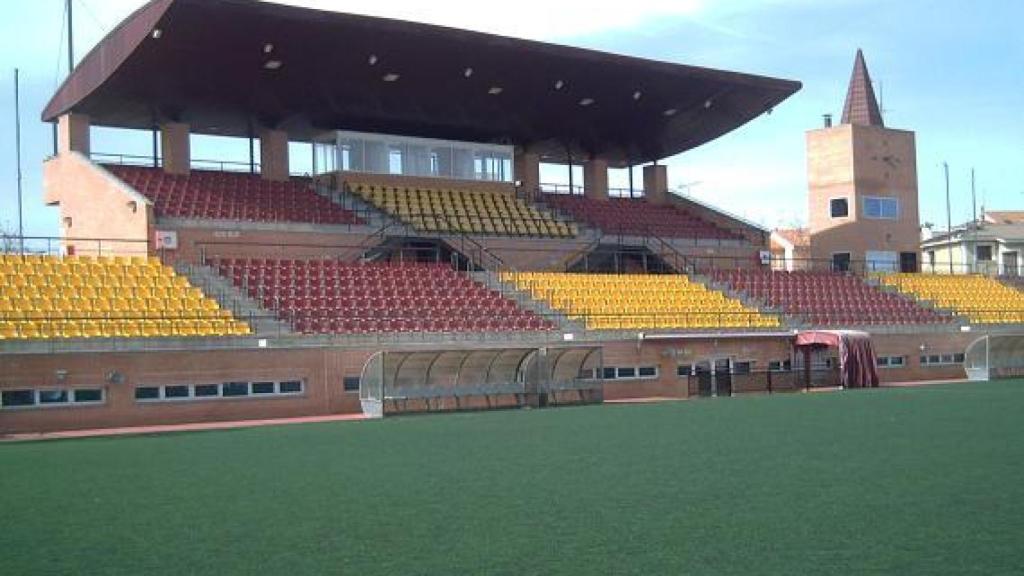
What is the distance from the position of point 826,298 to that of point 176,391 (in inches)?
1105

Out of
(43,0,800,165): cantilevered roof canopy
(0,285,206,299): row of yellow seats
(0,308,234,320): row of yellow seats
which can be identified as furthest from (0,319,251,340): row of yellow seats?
(43,0,800,165): cantilevered roof canopy

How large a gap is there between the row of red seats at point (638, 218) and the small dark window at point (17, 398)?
85.2ft

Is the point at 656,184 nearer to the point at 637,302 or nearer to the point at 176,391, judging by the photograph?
the point at 637,302

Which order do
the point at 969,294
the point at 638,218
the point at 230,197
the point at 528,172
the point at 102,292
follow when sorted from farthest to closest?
the point at 969,294 < the point at 638,218 < the point at 528,172 < the point at 230,197 < the point at 102,292

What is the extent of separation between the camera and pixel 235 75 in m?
38.8

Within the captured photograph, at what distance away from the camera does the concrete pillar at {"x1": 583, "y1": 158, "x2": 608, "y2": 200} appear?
53469 mm

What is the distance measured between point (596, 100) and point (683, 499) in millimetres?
35414

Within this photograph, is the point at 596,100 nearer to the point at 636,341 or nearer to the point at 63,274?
the point at 636,341

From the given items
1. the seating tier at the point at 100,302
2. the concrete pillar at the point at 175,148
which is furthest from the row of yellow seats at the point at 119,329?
the concrete pillar at the point at 175,148

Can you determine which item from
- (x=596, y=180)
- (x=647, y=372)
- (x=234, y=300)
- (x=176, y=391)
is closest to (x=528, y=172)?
(x=596, y=180)

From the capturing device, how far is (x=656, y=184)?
183 feet

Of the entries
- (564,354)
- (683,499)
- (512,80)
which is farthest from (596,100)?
(683,499)

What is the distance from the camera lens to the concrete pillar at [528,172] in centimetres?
5069

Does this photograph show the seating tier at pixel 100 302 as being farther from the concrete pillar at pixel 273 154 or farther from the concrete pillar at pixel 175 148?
the concrete pillar at pixel 273 154
